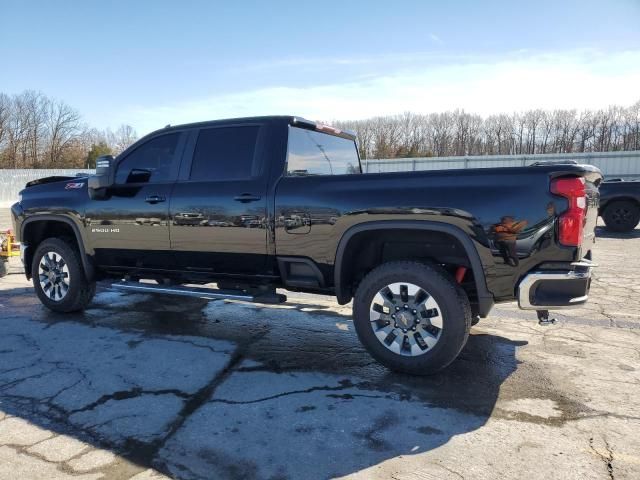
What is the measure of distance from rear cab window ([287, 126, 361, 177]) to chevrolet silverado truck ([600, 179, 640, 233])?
9590 millimetres

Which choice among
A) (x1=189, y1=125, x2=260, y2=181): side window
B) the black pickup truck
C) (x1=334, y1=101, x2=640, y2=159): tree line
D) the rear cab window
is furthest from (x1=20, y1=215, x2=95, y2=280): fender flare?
(x1=334, y1=101, x2=640, y2=159): tree line

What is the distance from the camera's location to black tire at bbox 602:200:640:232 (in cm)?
1273

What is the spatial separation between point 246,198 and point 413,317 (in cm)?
173

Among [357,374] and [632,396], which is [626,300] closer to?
[632,396]

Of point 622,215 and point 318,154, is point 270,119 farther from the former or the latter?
point 622,215

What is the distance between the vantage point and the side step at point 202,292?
14.3 ft

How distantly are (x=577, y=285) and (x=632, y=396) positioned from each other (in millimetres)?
907

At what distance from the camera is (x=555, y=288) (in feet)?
10.9

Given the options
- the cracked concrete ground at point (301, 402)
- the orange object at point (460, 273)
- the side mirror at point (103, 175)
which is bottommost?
the cracked concrete ground at point (301, 402)

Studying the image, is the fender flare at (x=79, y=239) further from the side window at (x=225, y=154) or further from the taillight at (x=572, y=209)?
the taillight at (x=572, y=209)

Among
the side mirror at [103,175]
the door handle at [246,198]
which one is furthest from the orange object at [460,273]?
the side mirror at [103,175]

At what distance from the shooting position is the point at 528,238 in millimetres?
3301

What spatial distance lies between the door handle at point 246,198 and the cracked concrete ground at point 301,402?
1338 mm

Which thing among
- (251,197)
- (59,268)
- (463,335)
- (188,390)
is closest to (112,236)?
(59,268)
